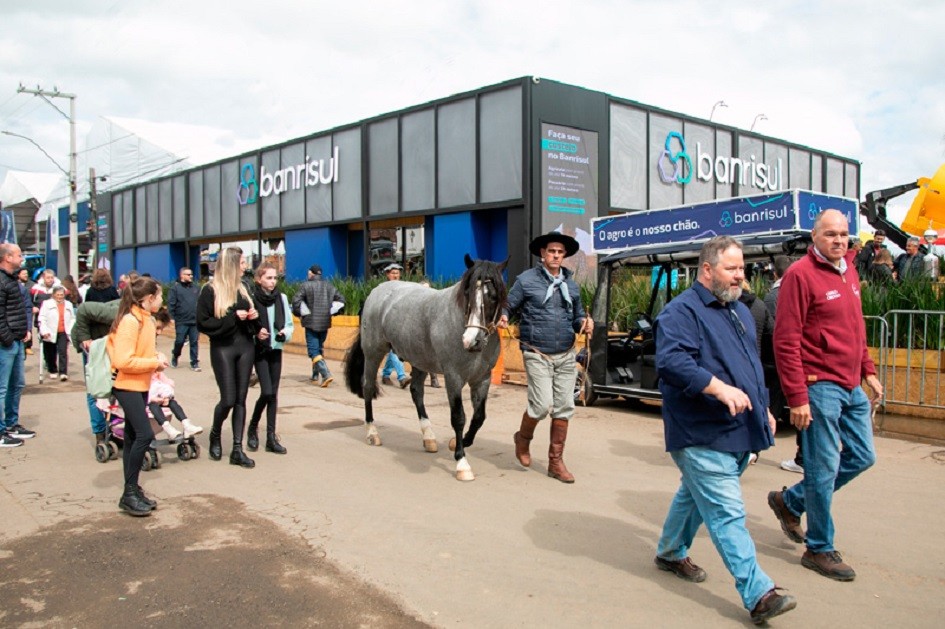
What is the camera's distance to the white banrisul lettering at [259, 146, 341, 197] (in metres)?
23.3

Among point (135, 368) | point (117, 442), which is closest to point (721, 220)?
point (135, 368)

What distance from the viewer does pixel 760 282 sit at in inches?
404

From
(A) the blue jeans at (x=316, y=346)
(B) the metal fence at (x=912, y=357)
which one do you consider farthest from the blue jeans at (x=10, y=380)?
(B) the metal fence at (x=912, y=357)

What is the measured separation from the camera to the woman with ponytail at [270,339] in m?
7.24

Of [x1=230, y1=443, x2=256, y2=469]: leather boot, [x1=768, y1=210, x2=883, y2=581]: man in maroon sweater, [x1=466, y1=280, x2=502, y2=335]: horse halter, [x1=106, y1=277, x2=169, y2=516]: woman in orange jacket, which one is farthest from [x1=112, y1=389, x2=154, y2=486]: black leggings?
[x1=768, y1=210, x2=883, y2=581]: man in maroon sweater

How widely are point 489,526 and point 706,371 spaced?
2.13 meters

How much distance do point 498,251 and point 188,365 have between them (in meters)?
7.68

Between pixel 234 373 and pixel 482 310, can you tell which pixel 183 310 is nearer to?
pixel 234 373

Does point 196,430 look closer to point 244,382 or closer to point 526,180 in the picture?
point 244,382

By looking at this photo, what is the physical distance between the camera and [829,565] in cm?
429

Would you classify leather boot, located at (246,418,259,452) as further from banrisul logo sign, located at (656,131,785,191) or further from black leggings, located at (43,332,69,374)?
banrisul logo sign, located at (656,131,785,191)

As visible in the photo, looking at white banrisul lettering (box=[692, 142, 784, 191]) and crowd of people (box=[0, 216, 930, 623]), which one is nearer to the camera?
crowd of people (box=[0, 216, 930, 623])

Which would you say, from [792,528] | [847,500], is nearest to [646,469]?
[847,500]

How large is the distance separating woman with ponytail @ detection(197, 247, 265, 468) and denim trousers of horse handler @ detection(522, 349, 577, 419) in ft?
8.15
